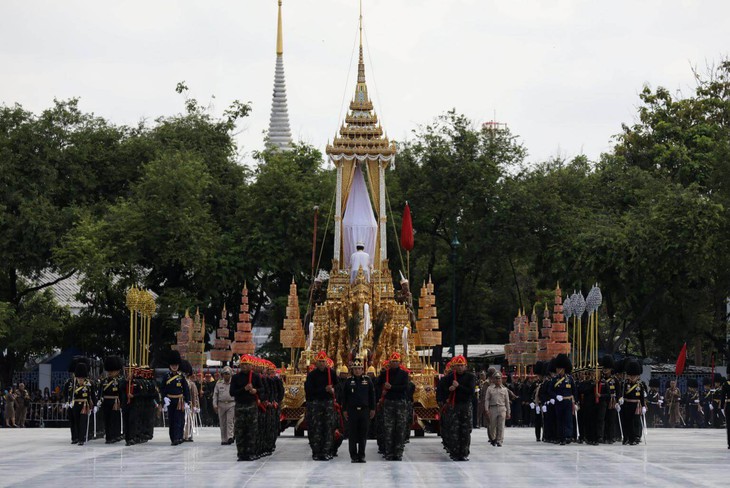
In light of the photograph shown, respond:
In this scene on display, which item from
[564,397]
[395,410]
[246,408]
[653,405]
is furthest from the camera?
[653,405]

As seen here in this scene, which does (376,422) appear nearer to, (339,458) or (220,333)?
(339,458)

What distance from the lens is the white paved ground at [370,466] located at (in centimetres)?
2061

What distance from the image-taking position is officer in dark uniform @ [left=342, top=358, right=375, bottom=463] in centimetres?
2466

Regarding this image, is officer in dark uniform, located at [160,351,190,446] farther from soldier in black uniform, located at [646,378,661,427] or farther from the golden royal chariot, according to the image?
soldier in black uniform, located at [646,378,661,427]

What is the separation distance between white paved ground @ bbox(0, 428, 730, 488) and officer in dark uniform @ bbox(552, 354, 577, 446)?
1.85 ft

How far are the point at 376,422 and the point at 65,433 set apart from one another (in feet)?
36.9

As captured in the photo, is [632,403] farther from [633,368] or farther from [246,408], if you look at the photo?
[246,408]

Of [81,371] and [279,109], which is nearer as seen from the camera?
[81,371]

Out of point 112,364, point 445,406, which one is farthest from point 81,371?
point 445,406

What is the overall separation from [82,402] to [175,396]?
8.11ft

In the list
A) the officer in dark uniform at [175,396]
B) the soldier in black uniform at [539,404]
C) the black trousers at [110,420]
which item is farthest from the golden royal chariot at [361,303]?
→ the black trousers at [110,420]

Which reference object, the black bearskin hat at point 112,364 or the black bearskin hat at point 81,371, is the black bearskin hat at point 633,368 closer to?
the black bearskin hat at point 112,364

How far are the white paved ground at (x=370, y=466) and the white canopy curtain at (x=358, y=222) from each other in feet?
24.7

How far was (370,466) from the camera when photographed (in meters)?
23.6
